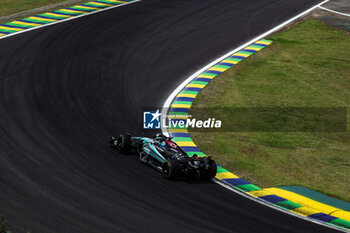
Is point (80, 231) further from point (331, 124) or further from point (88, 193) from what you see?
point (331, 124)

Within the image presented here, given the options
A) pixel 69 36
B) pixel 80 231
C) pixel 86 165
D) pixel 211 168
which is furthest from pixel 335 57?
pixel 80 231

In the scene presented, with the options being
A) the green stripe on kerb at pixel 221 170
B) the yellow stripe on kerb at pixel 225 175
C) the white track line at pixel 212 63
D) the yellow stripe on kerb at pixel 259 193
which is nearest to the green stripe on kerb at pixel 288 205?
the yellow stripe on kerb at pixel 259 193

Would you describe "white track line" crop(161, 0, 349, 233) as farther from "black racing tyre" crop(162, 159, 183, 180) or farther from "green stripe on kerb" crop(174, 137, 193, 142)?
"black racing tyre" crop(162, 159, 183, 180)

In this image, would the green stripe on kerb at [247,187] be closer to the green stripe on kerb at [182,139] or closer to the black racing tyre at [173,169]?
the black racing tyre at [173,169]

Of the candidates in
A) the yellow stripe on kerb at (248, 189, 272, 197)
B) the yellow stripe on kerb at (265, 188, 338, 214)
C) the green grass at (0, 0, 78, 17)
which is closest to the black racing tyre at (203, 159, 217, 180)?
the yellow stripe on kerb at (248, 189, 272, 197)

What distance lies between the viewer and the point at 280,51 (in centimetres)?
3234

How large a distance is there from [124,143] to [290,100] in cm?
1047

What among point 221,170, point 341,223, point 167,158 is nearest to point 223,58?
point 221,170

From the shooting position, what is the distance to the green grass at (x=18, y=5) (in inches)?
1375

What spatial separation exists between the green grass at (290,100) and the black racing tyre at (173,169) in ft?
8.17

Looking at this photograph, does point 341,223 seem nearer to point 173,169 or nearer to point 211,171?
point 211,171

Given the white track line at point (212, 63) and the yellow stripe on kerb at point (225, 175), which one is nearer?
A: the yellow stripe on kerb at point (225, 175)

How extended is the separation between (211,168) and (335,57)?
703 inches

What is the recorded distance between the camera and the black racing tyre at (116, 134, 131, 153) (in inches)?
728
